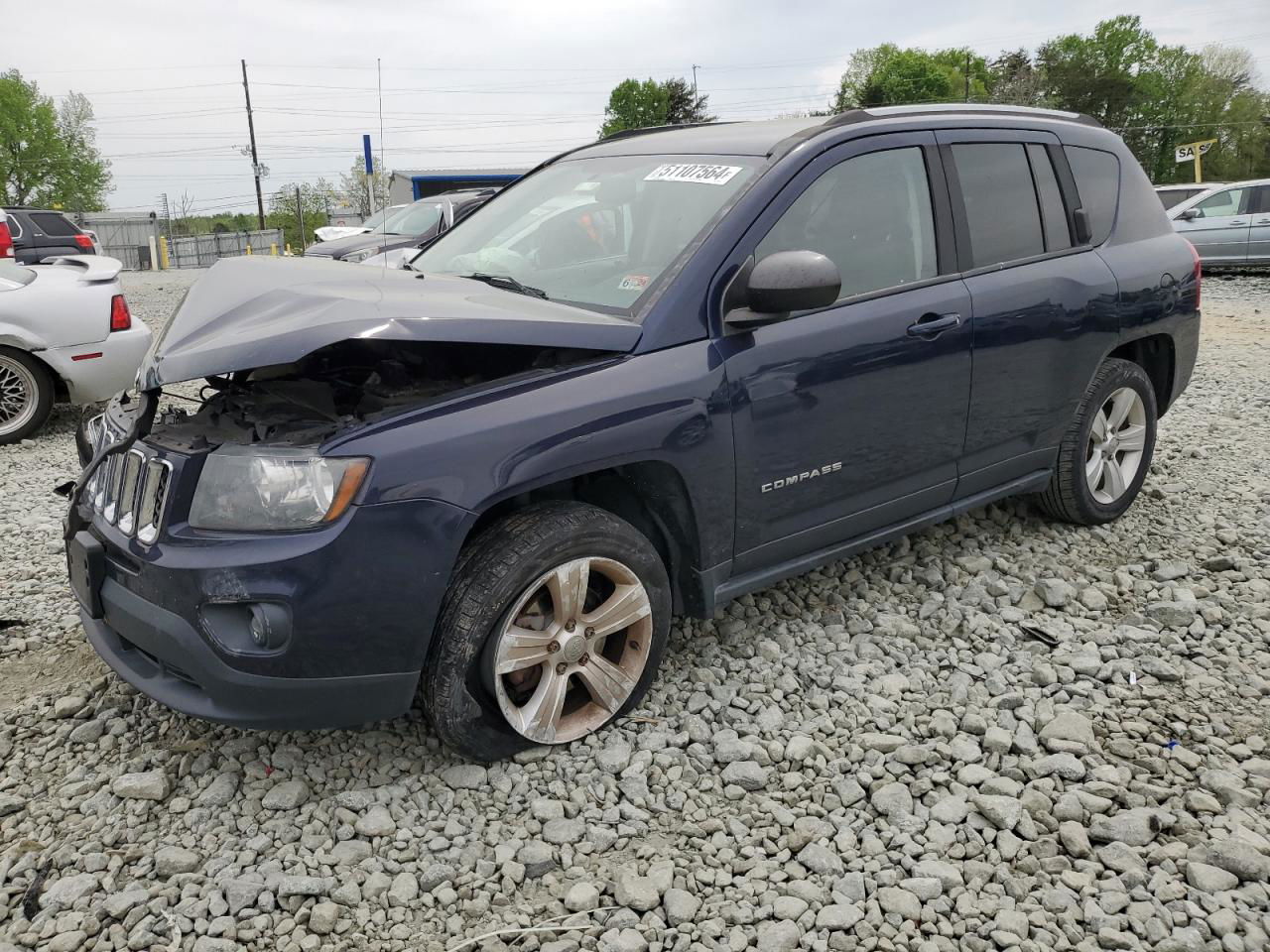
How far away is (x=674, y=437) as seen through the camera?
2.92m

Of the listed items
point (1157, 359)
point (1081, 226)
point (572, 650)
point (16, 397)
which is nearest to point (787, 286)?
point (572, 650)

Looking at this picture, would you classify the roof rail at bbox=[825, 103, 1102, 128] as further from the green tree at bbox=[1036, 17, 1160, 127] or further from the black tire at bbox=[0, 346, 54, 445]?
the green tree at bbox=[1036, 17, 1160, 127]

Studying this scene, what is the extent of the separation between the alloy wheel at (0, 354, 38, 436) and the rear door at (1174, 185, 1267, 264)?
1573 cm

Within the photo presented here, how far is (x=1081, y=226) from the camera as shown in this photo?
422 cm

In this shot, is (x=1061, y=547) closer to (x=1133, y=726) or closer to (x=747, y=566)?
(x=1133, y=726)

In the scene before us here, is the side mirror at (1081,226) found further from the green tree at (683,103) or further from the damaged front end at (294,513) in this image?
the green tree at (683,103)

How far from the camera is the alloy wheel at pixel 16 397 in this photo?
683cm

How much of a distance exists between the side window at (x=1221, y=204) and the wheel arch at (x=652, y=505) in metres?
16.2

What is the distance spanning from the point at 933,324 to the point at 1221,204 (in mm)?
15421

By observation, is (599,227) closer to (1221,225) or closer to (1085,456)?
(1085,456)

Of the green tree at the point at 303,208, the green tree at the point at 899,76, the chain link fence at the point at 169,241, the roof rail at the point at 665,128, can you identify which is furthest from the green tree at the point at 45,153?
the roof rail at the point at 665,128

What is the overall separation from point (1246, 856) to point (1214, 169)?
8401cm

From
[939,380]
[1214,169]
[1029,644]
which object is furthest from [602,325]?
[1214,169]

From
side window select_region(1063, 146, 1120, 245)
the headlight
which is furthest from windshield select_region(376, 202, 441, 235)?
the headlight
